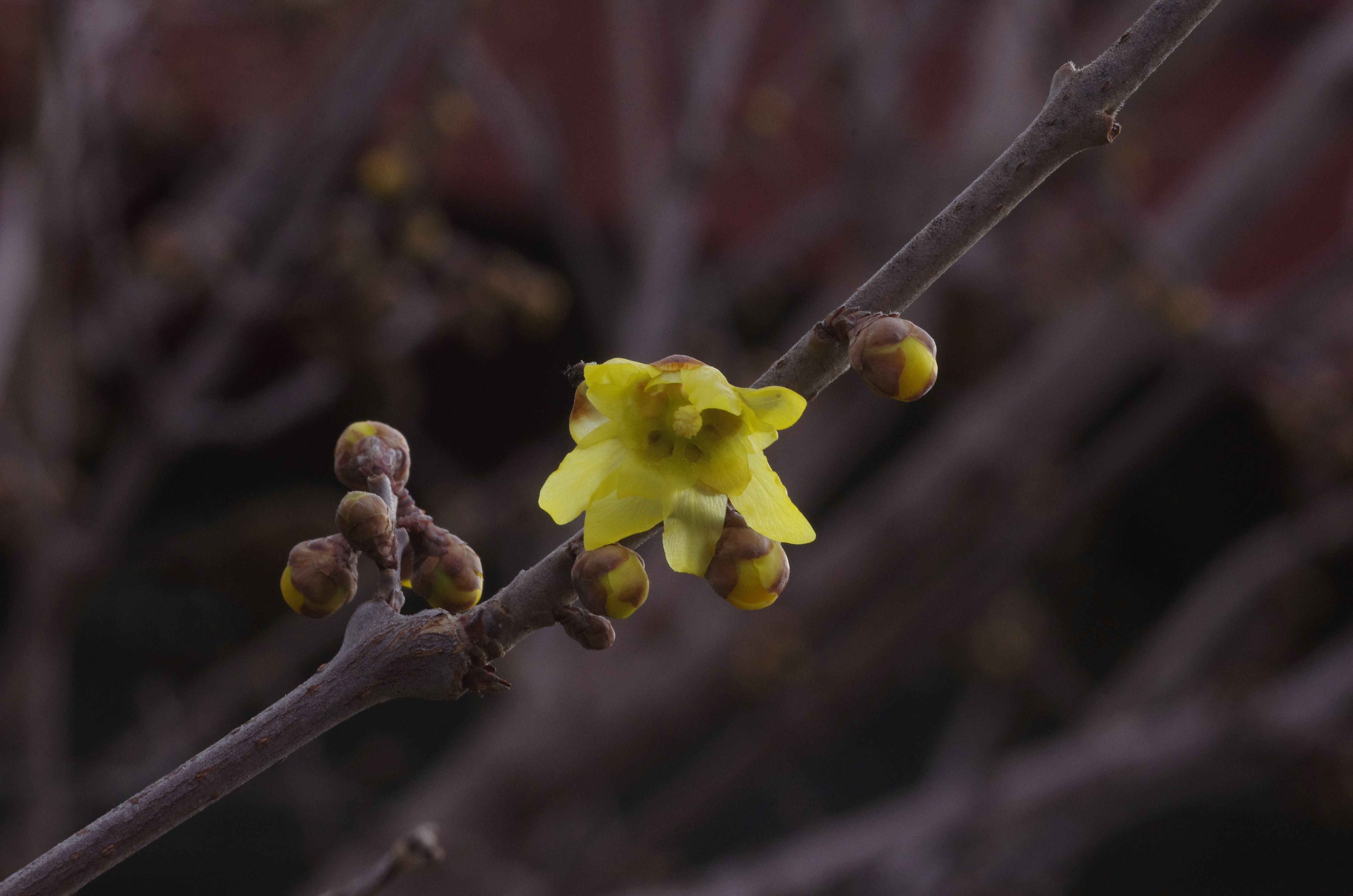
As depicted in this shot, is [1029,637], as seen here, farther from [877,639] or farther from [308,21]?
[308,21]

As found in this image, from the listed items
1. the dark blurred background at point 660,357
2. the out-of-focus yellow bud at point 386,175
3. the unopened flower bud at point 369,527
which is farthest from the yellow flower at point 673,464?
the out-of-focus yellow bud at point 386,175

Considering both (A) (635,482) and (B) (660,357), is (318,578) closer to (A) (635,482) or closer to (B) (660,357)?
(A) (635,482)

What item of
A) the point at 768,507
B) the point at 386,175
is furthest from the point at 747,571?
the point at 386,175

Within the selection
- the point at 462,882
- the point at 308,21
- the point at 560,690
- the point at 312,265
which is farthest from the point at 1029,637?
the point at 308,21

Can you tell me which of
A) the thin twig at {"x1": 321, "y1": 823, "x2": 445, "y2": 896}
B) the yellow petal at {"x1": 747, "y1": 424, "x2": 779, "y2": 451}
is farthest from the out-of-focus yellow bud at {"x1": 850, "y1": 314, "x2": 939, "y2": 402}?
the thin twig at {"x1": 321, "y1": 823, "x2": 445, "y2": 896}

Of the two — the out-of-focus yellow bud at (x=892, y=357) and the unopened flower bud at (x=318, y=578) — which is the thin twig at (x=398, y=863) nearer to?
the unopened flower bud at (x=318, y=578)

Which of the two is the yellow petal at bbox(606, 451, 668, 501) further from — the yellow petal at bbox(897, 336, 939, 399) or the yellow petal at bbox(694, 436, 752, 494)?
the yellow petal at bbox(897, 336, 939, 399)
